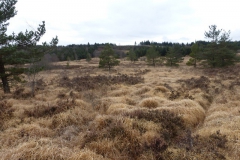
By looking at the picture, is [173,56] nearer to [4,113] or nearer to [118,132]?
[118,132]

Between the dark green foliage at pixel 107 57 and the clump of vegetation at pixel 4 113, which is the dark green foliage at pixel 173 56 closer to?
the dark green foliage at pixel 107 57

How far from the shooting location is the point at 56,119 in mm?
6520

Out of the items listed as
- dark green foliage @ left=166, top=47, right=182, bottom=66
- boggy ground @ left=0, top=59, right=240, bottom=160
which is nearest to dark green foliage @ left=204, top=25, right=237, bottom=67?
dark green foliage @ left=166, top=47, right=182, bottom=66

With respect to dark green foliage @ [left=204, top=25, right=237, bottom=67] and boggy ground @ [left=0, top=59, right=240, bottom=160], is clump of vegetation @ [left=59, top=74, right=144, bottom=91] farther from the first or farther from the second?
dark green foliage @ [left=204, top=25, right=237, bottom=67]

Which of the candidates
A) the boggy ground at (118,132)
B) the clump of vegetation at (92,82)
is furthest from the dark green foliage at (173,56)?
the boggy ground at (118,132)

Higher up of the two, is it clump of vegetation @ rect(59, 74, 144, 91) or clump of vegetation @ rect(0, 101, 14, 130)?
clump of vegetation @ rect(0, 101, 14, 130)

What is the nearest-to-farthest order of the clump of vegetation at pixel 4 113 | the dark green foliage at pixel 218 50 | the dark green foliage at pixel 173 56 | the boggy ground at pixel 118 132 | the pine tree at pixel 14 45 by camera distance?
the boggy ground at pixel 118 132 → the clump of vegetation at pixel 4 113 → the pine tree at pixel 14 45 → the dark green foliage at pixel 218 50 → the dark green foliage at pixel 173 56

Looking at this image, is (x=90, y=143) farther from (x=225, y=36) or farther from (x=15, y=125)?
(x=225, y=36)

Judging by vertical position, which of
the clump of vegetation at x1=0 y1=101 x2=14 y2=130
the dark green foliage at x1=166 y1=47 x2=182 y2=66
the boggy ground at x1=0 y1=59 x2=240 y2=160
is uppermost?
the dark green foliage at x1=166 y1=47 x2=182 y2=66

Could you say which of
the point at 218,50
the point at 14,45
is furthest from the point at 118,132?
the point at 218,50

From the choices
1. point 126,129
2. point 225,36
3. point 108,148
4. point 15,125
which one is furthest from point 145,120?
point 225,36

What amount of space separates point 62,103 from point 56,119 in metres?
1.32

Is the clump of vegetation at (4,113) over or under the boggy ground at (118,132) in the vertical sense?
over

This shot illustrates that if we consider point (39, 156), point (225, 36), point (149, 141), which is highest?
point (225, 36)
